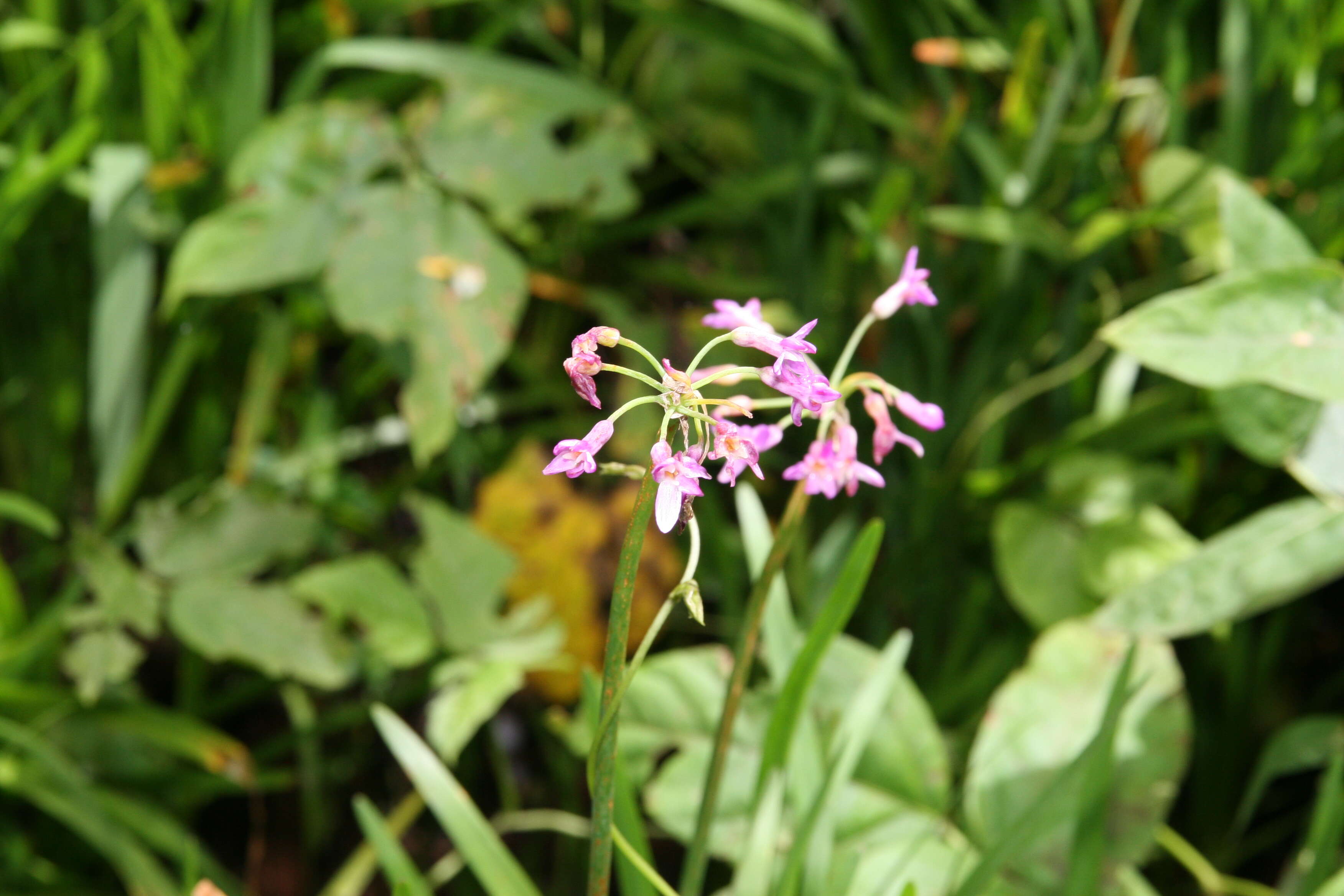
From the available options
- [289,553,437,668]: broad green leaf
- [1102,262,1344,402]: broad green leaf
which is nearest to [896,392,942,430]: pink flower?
[1102,262,1344,402]: broad green leaf

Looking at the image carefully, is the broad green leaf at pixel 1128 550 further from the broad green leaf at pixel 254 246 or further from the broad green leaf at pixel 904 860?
the broad green leaf at pixel 254 246

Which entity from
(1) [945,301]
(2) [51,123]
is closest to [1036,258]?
(1) [945,301]

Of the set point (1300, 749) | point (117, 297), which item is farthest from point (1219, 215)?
point (117, 297)

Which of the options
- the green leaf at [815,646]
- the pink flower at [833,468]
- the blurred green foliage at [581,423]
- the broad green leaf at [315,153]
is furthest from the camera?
the broad green leaf at [315,153]

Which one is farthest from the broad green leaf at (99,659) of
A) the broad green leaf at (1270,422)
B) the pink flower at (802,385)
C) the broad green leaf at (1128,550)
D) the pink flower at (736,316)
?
the broad green leaf at (1270,422)

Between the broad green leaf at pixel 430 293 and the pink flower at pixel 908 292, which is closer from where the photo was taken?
the pink flower at pixel 908 292

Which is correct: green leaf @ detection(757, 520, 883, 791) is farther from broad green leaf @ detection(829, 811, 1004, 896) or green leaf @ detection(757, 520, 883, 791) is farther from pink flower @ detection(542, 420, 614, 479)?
pink flower @ detection(542, 420, 614, 479)
